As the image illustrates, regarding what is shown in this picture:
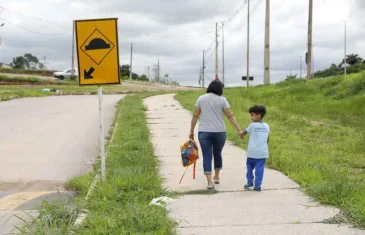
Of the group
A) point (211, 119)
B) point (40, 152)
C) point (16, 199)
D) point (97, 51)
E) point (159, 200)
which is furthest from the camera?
point (40, 152)

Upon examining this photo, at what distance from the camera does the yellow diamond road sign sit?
6973 mm

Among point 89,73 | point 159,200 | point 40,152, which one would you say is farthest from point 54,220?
point 40,152

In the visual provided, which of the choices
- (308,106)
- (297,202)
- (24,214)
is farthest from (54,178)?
(308,106)

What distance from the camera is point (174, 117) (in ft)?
57.7

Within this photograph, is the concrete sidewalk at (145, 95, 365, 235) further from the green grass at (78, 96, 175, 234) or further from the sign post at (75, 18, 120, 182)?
the sign post at (75, 18, 120, 182)

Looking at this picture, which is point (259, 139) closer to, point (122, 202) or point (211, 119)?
point (211, 119)

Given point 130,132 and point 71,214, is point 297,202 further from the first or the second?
point 130,132

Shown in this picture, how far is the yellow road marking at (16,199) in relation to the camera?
690cm

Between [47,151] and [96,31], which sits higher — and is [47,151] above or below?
below

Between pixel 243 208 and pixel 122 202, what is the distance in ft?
4.87

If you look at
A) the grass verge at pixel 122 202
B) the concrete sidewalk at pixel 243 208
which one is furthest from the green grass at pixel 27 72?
the concrete sidewalk at pixel 243 208

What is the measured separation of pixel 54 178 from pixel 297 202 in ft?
15.3

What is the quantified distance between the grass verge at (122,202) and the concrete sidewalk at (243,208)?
0.29 meters

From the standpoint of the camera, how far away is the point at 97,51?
701 cm
